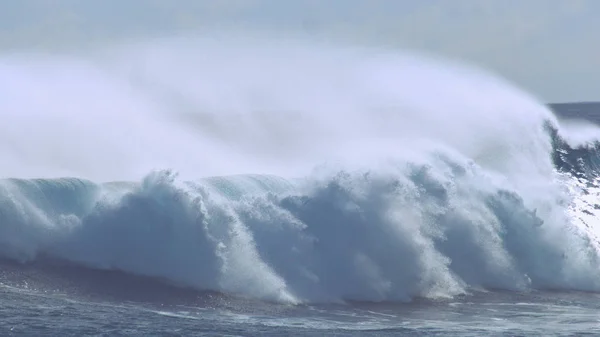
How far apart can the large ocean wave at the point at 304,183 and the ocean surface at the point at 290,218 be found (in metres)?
0.07

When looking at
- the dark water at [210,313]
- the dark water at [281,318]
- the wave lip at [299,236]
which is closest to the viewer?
the dark water at [281,318]

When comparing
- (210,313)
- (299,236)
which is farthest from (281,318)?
(299,236)

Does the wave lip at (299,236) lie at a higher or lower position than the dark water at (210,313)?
higher

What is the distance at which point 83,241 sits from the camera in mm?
27422

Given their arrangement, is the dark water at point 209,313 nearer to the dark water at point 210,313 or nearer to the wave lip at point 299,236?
the dark water at point 210,313

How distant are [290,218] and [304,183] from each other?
5.67 feet

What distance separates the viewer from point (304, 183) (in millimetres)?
30516

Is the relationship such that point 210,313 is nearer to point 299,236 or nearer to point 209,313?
point 209,313

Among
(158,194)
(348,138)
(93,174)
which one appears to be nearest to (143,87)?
(348,138)

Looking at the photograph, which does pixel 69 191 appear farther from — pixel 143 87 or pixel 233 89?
pixel 233 89

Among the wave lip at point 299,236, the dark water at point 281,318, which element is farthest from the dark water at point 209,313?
the wave lip at point 299,236

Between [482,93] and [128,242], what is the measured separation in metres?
21.7

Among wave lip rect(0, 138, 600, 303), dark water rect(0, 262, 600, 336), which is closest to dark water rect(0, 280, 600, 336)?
dark water rect(0, 262, 600, 336)

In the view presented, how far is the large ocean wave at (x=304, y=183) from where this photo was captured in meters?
27.5
